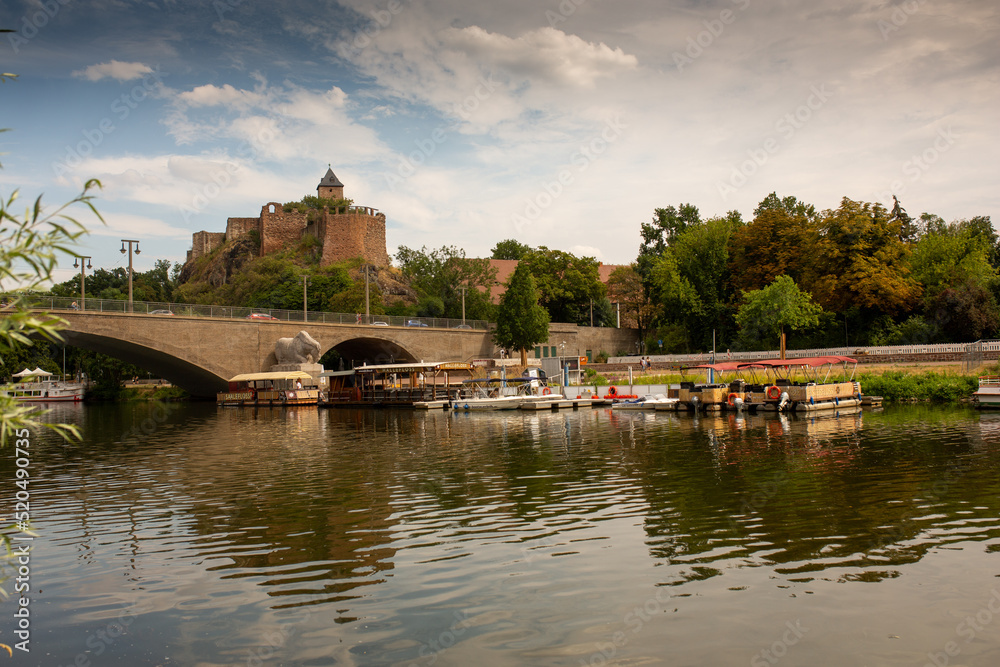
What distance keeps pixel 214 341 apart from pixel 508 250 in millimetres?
53179

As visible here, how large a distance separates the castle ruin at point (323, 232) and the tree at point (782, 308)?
54727 millimetres

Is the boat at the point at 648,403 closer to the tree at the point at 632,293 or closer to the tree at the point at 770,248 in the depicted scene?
the tree at the point at 770,248

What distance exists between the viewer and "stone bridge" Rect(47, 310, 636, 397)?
4706 centimetres

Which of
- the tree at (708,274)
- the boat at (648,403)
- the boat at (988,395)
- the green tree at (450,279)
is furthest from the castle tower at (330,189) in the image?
the boat at (988,395)

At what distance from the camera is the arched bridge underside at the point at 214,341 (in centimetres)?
4688

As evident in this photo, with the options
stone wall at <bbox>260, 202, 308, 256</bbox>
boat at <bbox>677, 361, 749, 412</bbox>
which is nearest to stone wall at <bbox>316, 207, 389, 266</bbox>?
stone wall at <bbox>260, 202, 308, 256</bbox>

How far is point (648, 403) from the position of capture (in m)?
39.1

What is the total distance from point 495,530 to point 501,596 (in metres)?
3.08

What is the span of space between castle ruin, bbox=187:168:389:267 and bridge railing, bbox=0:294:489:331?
3118 cm

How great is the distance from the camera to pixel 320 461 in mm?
20594

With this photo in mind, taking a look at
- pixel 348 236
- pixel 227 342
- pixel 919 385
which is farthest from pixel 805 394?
pixel 348 236

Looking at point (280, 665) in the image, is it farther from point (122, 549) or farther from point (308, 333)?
point (308, 333)

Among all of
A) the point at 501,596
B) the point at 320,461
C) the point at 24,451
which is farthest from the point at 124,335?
the point at 501,596

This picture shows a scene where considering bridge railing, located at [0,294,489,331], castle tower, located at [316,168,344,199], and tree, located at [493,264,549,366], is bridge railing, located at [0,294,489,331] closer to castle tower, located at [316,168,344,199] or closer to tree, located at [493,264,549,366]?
tree, located at [493,264,549,366]
